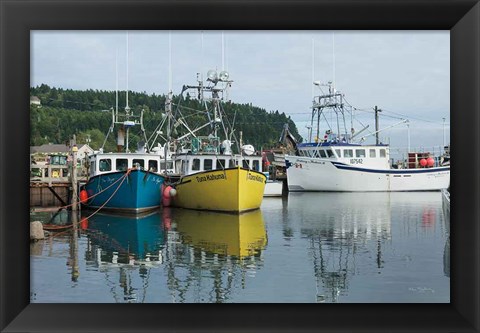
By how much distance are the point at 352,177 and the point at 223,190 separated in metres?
15.1

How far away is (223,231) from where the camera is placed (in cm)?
1301

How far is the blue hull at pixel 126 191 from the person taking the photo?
1722 cm

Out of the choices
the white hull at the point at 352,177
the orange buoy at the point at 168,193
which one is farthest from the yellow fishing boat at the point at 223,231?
the white hull at the point at 352,177

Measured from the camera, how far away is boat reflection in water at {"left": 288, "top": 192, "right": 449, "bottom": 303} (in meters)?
7.11

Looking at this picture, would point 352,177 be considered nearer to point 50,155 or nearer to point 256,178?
point 256,178

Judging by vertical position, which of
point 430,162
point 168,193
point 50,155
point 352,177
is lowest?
point 168,193

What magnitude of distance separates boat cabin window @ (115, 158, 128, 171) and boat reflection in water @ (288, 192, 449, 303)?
5.42 metres

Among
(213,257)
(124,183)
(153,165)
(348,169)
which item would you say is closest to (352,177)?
(348,169)

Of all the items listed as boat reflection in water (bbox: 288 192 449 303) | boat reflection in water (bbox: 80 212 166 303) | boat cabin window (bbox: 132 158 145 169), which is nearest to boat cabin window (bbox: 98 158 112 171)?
boat cabin window (bbox: 132 158 145 169)

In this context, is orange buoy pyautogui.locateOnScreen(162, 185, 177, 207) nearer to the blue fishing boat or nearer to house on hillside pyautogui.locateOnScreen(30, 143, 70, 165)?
the blue fishing boat
